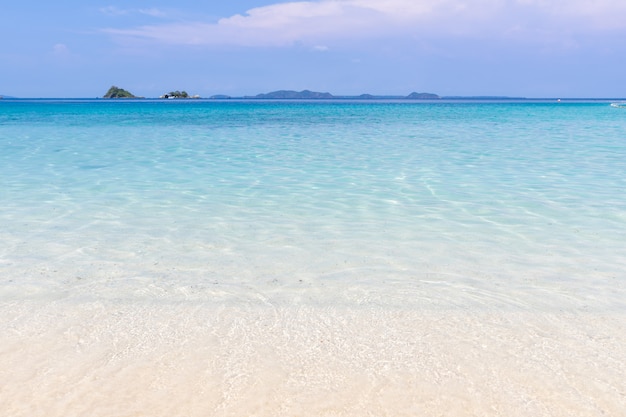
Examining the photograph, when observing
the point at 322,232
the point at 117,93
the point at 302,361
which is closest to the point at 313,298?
the point at 302,361

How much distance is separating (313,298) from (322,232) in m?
1.90

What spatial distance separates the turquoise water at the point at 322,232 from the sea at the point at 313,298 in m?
0.03

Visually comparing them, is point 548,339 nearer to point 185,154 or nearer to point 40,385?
point 40,385

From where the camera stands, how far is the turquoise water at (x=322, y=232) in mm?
4328

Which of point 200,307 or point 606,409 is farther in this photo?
point 200,307

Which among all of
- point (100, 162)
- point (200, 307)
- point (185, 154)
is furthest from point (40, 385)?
point (185, 154)

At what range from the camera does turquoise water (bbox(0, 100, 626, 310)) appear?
4328 mm

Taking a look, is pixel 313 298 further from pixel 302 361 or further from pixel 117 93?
pixel 117 93

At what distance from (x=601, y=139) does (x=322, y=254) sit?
15171 millimetres

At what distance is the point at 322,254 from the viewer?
17.2 ft

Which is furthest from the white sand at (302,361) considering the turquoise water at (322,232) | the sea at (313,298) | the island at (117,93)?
the island at (117,93)

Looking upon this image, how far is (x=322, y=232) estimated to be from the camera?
6000 mm

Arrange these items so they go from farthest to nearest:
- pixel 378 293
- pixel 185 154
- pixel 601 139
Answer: pixel 601 139 → pixel 185 154 → pixel 378 293

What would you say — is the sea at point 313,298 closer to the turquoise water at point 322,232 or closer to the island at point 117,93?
the turquoise water at point 322,232
